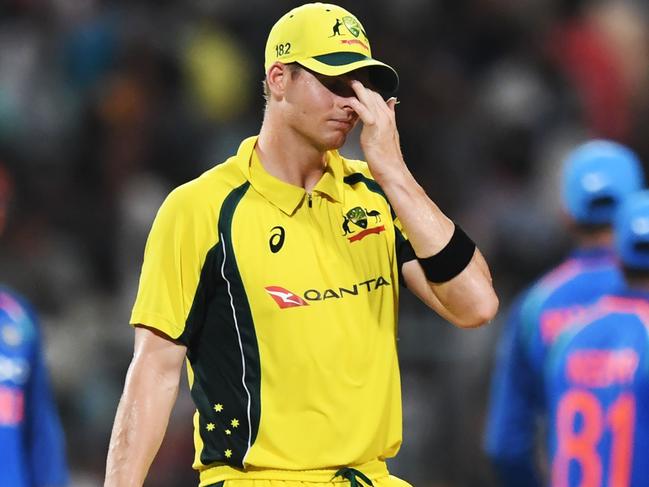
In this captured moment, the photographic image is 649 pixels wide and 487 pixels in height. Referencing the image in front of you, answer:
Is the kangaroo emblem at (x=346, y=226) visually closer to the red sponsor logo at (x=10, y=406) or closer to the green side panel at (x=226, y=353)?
the green side panel at (x=226, y=353)

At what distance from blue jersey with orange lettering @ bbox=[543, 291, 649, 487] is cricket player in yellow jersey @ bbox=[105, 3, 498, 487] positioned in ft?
4.88

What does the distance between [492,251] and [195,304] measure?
20.8 ft

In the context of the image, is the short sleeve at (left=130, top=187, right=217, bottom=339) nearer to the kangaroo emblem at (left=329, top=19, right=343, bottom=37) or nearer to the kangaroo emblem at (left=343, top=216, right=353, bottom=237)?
the kangaroo emblem at (left=343, top=216, right=353, bottom=237)

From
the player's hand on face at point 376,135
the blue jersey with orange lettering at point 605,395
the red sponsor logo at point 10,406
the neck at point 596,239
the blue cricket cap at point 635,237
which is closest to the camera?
the player's hand on face at point 376,135

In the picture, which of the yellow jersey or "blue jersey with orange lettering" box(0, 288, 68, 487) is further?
"blue jersey with orange lettering" box(0, 288, 68, 487)

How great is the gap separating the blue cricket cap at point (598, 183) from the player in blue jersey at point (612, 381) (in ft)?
3.14

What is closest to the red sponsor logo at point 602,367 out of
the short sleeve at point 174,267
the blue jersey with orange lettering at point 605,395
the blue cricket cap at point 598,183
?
the blue jersey with orange lettering at point 605,395

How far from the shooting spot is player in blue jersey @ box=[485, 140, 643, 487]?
281 inches

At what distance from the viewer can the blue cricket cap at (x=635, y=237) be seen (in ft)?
19.8

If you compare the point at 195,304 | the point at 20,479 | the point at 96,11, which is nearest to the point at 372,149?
the point at 195,304

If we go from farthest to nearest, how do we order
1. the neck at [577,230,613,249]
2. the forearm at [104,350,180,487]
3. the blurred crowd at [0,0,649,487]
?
the blurred crowd at [0,0,649,487]
the neck at [577,230,613,249]
the forearm at [104,350,180,487]

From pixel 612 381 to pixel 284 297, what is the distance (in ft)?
6.24

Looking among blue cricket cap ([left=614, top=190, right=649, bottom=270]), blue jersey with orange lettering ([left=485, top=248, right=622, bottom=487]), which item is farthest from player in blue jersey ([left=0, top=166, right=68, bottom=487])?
blue cricket cap ([left=614, top=190, right=649, bottom=270])

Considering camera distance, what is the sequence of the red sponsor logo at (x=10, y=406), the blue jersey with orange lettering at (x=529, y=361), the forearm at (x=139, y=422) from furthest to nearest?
the blue jersey with orange lettering at (x=529, y=361) < the red sponsor logo at (x=10, y=406) < the forearm at (x=139, y=422)
